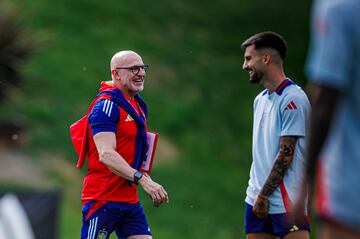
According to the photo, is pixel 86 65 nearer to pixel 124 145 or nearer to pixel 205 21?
pixel 205 21

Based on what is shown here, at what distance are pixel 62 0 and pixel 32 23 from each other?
3324mm

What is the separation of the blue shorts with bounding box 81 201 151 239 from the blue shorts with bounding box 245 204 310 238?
0.90 metres

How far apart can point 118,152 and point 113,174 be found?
203mm

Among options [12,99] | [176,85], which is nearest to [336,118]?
[12,99]

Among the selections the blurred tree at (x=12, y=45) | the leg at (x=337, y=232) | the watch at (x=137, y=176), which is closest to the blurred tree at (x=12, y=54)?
the blurred tree at (x=12, y=45)

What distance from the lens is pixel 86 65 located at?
78.3 ft

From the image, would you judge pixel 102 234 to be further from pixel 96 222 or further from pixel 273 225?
pixel 273 225

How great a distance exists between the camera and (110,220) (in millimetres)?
7918

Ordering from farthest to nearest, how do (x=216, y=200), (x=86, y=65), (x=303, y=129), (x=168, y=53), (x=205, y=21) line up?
(x=205, y=21)
(x=168, y=53)
(x=86, y=65)
(x=216, y=200)
(x=303, y=129)

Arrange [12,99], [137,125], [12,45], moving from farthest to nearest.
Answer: [12,99] → [12,45] → [137,125]

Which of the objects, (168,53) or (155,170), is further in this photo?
(168,53)

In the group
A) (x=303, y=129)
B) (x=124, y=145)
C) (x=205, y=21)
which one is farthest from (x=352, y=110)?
(x=205, y=21)

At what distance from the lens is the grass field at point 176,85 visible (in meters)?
20.4

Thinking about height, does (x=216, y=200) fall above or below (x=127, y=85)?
below
